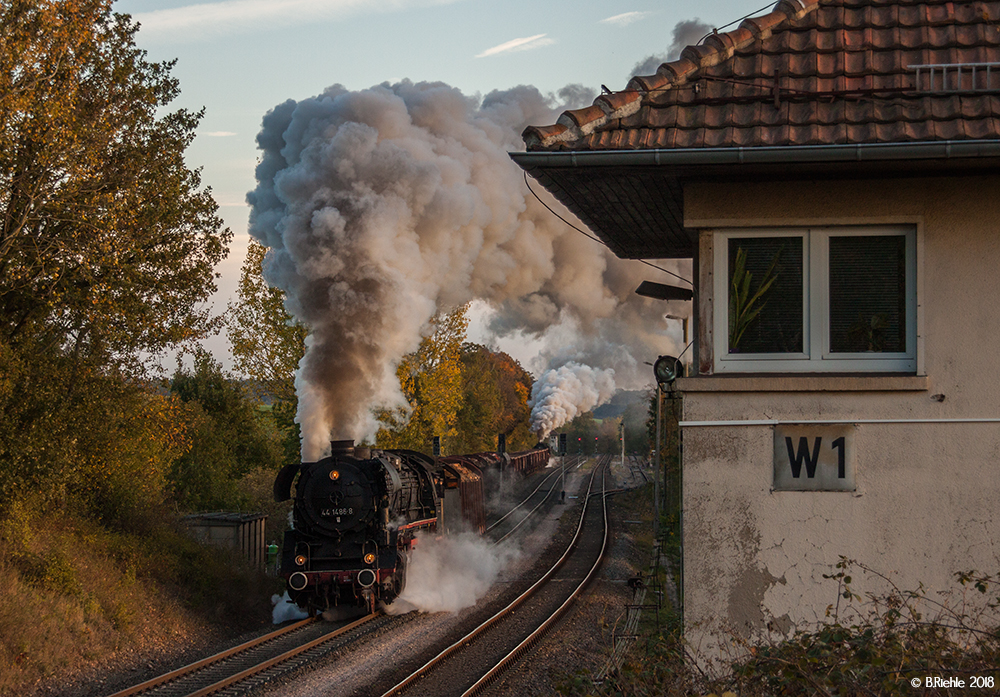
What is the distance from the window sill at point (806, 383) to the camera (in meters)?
5.45

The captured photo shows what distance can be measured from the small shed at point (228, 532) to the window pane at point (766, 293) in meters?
13.8

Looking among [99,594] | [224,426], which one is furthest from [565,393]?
[99,594]

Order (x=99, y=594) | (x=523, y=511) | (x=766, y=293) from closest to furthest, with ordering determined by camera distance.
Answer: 1. (x=766, y=293)
2. (x=99, y=594)
3. (x=523, y=511)

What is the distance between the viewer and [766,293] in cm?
577

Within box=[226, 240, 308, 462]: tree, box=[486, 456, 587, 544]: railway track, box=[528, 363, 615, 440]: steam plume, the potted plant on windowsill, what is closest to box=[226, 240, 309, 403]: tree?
box=[226, 240, 308, 462]: tree

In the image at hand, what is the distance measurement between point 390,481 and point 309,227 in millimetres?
5551

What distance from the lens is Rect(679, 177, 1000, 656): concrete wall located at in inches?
214

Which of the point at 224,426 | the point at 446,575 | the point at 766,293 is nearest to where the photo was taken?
the point at 766,293

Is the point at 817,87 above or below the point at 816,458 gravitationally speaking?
above

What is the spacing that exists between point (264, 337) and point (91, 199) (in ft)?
46.6

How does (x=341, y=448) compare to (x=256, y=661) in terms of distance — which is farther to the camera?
(x=341, y=448)

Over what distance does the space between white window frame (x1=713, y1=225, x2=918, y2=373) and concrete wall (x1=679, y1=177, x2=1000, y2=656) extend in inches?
4.3

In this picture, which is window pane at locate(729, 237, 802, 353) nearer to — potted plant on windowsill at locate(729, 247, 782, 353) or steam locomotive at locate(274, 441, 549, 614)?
potted plant on windowsill at locate(729, 247, 782, 353)

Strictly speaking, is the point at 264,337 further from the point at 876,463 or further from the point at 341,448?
the point at 876,463
